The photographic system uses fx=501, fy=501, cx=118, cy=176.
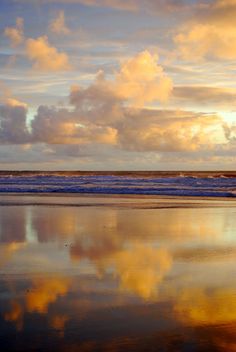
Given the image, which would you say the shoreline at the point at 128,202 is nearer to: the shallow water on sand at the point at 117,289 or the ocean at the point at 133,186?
the ocean at the point at 133,186

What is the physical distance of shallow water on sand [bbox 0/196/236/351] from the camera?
5.53m

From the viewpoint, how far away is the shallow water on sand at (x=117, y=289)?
18.1ft


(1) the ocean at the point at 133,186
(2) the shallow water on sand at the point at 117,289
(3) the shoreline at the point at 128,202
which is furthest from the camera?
(1) the ocean at the point at 133,186

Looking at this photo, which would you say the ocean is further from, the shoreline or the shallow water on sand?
the shallow water on sand

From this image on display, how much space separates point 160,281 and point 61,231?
20.3 ft

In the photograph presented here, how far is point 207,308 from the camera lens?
21.8 ft

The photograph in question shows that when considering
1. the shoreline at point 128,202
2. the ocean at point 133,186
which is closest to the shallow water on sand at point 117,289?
the shoreline at point 128,202

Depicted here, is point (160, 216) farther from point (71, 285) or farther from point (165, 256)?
point (71, 285)

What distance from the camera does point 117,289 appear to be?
24.9ft

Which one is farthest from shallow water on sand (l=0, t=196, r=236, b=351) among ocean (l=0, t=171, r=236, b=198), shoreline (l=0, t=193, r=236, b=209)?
ocean (l=0, t=171, r=236, b=198)

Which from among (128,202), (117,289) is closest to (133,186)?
(128,202)

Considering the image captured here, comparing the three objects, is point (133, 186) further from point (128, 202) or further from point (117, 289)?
point (117, 289)

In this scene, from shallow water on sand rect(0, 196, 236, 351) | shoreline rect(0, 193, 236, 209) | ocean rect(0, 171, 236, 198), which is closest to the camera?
shallow water on sand rect(0, 196, 236, 351)

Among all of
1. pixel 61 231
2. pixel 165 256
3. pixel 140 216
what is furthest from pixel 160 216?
pixel 165 256
